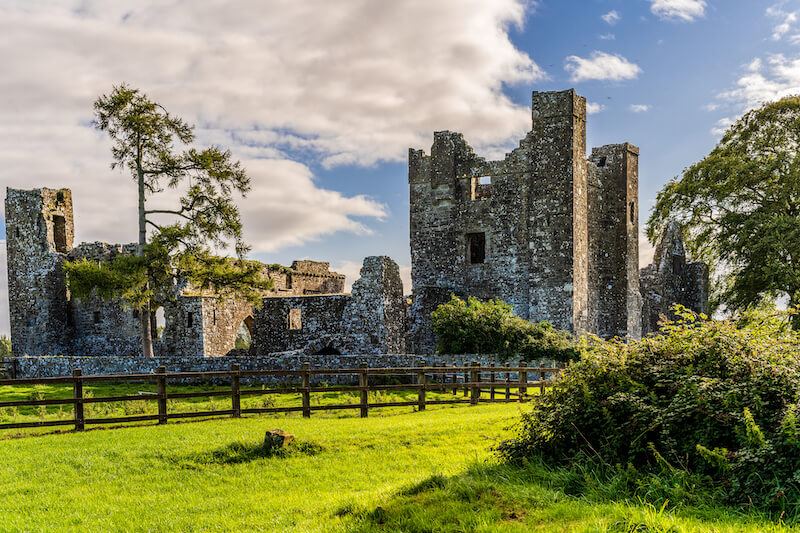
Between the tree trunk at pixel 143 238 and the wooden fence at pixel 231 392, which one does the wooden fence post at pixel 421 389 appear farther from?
the tree trunk at pixel 143 238

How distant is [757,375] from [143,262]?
69.5 feet

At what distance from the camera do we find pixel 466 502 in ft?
22.0

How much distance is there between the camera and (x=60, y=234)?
34.6 meters


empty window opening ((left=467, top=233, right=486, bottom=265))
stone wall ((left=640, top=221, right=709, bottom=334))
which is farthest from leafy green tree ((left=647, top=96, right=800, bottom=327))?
empty window opening ((left=467, top=233, right=486, bottom=265))

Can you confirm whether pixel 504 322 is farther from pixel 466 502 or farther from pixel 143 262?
pixel 466 502

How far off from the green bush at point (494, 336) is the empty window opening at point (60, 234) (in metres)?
23.4

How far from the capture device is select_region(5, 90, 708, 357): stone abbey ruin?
25.2 m

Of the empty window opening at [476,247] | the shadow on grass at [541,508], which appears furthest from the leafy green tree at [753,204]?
the shadow on grass at [541,508]

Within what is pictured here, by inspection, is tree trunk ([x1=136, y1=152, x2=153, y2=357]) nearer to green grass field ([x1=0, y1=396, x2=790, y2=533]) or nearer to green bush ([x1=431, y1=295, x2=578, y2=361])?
green bush ([x1=431, y1=295, x2=578, y2=361])

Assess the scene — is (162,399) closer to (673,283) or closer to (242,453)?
(242,453)

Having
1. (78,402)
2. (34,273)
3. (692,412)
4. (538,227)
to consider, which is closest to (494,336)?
Answer: (538,227)

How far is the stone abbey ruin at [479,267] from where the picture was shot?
25156 millimetres

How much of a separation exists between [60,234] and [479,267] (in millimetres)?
23183

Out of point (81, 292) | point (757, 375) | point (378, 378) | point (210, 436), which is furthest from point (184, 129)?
point (757, 375)
